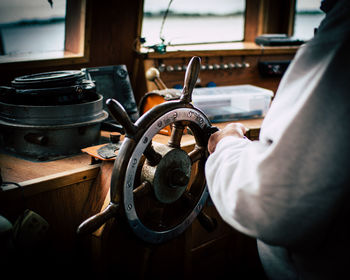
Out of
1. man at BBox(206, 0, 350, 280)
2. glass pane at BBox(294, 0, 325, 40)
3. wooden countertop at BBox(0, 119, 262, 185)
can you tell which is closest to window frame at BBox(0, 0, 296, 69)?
glass pane at BBox(294, 0, 325, 40)

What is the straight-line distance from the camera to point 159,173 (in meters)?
1.06

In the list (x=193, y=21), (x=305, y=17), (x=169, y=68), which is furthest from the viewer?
(x=305, y=17)

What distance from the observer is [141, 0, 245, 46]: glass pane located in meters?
2.44

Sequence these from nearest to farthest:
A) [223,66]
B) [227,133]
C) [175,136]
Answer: [227,133] → [175,136] → [223,66]

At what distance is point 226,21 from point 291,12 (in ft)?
2.22

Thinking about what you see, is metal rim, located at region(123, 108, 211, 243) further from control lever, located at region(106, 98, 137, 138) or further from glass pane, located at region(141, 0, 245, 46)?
glass pane, located at region(141, 0, 245, 46)

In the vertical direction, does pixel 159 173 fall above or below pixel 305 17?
below

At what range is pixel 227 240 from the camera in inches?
78.0

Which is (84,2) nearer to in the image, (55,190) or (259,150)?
(55,190)

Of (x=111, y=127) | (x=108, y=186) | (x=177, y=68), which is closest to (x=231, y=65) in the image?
(x=177, y=68)

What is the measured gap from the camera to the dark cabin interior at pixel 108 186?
4.00 feet

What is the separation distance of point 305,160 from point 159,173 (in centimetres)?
50

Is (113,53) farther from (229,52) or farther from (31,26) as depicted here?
(229,52)

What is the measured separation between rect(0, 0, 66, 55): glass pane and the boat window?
579 millimetres
